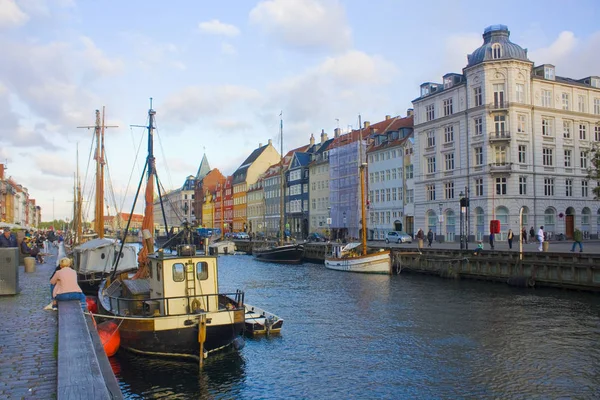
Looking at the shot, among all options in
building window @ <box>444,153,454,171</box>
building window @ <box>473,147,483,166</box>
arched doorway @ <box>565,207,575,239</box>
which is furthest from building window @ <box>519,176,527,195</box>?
building window @ <box>444,153,454,171</box>

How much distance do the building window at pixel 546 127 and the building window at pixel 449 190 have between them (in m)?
10.8

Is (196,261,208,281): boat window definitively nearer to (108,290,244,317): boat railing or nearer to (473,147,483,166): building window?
(108,290,244,317): boat railing

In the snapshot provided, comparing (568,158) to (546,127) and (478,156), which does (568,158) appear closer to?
(546,127)

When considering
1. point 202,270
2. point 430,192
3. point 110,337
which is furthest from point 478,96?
point 110,337

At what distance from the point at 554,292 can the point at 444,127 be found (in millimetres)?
35705

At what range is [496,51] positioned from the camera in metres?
58.9

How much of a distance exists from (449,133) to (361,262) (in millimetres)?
23948

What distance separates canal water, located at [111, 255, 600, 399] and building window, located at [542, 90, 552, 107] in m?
35.4

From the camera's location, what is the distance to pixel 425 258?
45.2m

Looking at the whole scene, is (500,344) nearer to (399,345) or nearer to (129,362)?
(399,345)

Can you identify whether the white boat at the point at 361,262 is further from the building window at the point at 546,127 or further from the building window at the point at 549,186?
the building window at the point at 546,127

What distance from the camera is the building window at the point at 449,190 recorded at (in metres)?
63.2

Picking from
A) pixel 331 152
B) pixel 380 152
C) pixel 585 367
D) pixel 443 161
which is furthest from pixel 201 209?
pixel 585 367

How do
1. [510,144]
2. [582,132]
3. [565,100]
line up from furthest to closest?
[582,132], [565,100], [510,144]
